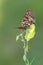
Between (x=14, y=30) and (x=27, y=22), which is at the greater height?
(x=27, y=22)

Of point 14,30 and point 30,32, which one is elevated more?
point 30,32

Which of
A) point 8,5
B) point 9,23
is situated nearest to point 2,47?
point 9,23

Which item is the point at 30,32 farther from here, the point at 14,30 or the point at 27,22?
the point at 14,30

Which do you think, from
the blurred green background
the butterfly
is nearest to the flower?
the butterfly

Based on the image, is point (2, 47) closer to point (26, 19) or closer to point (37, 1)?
point (37, 1)

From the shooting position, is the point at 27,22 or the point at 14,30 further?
the point at 14,30

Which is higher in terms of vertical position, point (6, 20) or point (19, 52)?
point (6, 20)

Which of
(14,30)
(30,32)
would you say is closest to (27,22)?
(30,32)

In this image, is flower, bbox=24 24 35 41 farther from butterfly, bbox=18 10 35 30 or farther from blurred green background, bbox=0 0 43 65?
blurred green background, bbox=0 0 43 65

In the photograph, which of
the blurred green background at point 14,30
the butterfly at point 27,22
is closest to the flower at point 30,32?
the butterfly at point 27,22
